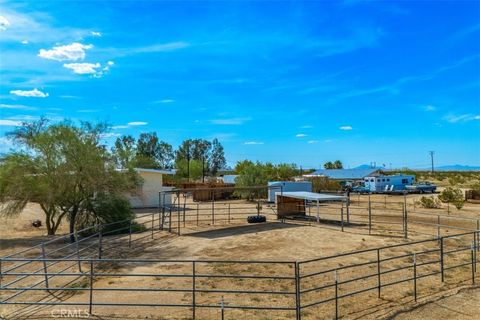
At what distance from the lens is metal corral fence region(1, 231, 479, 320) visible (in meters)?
7.70

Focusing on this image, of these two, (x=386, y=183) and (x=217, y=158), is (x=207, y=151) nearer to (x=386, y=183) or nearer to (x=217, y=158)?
(x=217, y=158)

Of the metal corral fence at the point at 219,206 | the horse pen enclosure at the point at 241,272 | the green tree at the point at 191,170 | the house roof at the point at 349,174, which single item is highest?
the green tree at the point at 191,170

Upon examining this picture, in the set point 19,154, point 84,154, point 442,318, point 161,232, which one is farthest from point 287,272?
point 19,154

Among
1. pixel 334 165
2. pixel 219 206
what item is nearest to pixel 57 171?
pixel 219 206

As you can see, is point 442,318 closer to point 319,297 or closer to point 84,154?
point 319,297

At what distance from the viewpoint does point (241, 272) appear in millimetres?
11477

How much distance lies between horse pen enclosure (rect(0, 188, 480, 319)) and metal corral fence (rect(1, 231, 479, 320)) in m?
0.03

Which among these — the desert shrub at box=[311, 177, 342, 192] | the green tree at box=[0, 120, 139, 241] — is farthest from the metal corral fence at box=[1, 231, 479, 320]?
the desert shrub at box=[311, 177, 342, 192]

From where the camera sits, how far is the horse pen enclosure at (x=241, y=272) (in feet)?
26.0

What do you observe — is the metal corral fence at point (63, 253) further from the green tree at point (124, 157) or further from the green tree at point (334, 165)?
the green tree at point (334, 165)

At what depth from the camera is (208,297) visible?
9.15 meters

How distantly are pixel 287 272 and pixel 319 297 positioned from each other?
2.36m

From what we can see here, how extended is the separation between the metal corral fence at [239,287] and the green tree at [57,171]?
5618 mm

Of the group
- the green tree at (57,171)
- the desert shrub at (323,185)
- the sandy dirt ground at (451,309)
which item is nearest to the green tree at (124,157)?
the green tree at (57,171)
